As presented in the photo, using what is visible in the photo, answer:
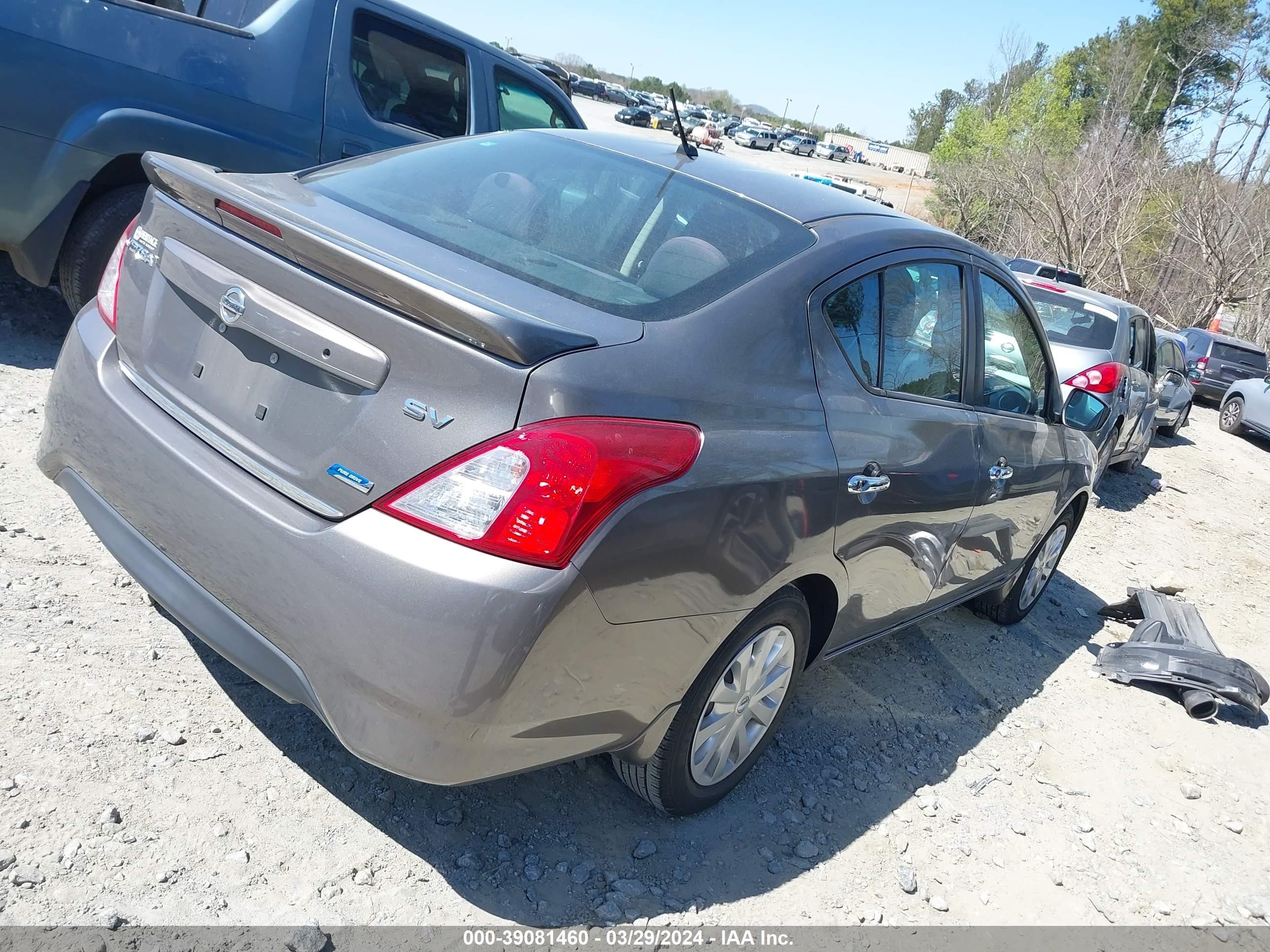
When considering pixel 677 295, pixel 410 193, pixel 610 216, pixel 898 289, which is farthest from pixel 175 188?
pixel 898 289

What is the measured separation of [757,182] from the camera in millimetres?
3275

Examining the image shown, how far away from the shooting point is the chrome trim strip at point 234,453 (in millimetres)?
2129

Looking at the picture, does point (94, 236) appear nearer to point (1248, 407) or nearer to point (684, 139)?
point (684, 139)

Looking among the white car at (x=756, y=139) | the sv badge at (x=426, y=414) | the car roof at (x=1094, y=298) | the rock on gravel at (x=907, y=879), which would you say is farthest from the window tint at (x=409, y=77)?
the white car at (x=756, y=139)

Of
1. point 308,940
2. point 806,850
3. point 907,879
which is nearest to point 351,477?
point 308,940

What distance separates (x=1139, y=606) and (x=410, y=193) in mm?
4769

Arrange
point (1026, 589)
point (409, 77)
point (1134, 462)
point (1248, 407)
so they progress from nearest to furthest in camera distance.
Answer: point (1026, 589), point (409, 77), point (1134, 462), point (1248, 407)

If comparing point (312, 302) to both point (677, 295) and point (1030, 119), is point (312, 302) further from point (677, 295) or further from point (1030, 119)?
point (1030, 119)

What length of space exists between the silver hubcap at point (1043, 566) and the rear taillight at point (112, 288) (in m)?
4.24

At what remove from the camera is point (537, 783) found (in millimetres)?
2908

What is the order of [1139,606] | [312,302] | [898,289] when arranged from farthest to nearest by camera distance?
[1139,606] < [898,289] < [312,302]

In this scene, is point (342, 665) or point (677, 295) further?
point (677, 295)

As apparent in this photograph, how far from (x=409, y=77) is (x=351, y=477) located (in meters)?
4.30

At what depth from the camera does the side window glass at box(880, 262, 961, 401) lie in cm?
312
